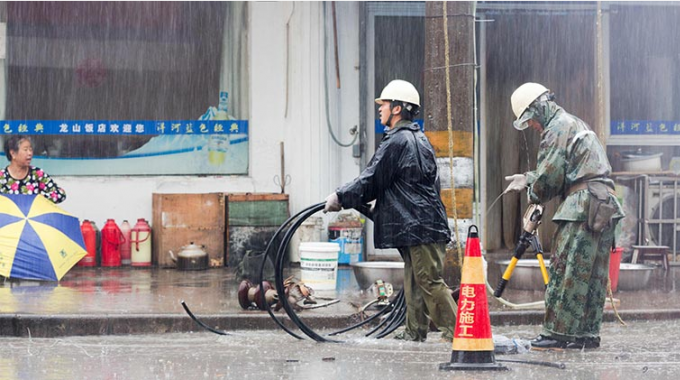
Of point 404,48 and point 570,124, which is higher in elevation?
point 404,48

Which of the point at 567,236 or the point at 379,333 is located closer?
the point at 567,236

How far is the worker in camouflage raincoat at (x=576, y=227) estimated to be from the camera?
7977 millimetres

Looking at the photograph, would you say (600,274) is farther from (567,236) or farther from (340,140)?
(340,140)

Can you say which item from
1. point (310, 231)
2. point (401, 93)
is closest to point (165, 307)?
point (401, 93)

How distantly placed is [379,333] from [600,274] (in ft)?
5.99

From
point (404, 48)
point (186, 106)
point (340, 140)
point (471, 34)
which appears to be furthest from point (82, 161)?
point (471, 34)

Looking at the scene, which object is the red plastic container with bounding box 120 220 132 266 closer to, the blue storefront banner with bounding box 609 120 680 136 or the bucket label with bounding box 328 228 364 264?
the bucket label with bounding box 328 228 364 264

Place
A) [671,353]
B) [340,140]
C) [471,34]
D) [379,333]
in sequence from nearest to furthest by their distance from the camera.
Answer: [671,353] < [379,333] < [471,34] < [340,140]

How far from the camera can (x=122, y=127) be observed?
14.1 meters

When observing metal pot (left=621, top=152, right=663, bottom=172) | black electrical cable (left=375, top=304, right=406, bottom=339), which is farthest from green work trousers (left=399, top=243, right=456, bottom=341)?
metal pot (left=621, top=152, right=663, bottom=172)

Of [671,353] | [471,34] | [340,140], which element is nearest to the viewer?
[671,353]

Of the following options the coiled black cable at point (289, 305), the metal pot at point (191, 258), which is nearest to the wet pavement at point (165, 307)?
the coiled black cable at point (289, 305)

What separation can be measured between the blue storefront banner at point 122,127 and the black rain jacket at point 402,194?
6.27 m

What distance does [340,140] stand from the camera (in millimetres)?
14039
